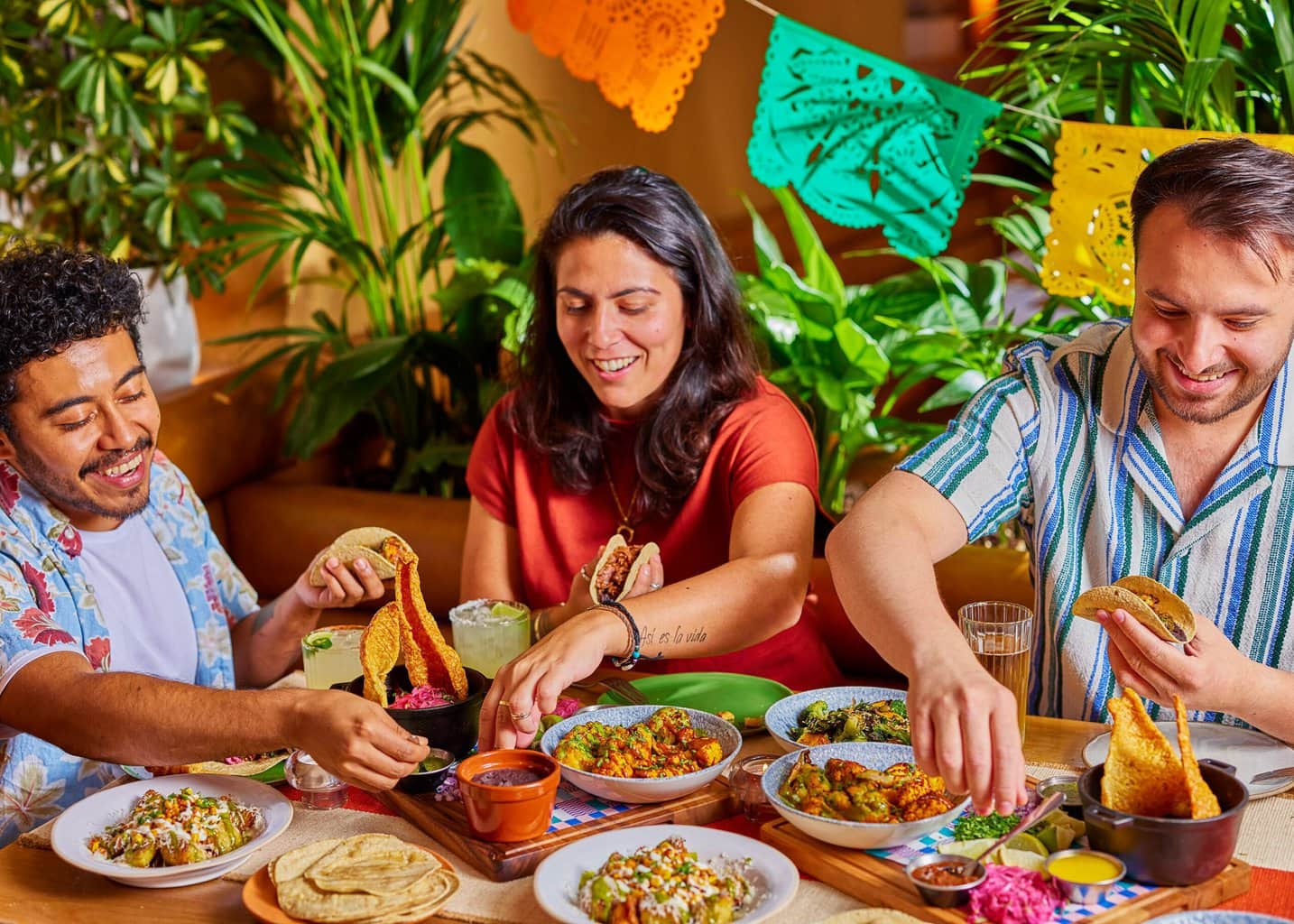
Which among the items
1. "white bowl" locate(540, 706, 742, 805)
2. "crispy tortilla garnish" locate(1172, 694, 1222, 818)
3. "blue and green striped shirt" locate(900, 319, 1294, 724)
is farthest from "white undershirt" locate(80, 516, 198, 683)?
"crispy tortilla garnish" locate(1172, 694, 1222, 818)

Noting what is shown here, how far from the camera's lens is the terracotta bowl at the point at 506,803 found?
1.41 m

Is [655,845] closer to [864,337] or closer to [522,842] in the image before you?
[522,842]

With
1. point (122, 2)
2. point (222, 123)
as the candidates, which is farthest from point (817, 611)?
point (122, 2)

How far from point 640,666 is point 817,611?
73 centimetres

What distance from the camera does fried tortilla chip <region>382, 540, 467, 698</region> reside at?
1665 millimetres

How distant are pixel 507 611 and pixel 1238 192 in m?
1.07

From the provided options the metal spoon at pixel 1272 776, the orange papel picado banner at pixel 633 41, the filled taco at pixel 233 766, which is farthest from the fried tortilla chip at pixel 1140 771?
the orange papel picado banner at pixel 633 41

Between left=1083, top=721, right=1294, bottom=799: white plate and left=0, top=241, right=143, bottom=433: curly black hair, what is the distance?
4.60 feet

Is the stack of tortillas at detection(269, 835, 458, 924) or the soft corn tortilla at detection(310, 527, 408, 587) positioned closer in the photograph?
the stack of tortillas at detection(269, 835, 458, 924)

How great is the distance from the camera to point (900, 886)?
131 centimetres

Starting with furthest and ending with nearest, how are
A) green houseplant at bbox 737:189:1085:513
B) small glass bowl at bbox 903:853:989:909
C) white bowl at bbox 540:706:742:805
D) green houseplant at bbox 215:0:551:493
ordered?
green houseplant at bbox 215:0:551:493
green houseplant at bbox 737:189:1085:513
white bowl at bbox 540:706:742:805
small glass bowl at bbox 903:853:989:909

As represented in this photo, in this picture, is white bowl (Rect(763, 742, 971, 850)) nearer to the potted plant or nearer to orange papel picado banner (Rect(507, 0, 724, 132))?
orange papel picado banner (Rect(507, 0, 724, 132))

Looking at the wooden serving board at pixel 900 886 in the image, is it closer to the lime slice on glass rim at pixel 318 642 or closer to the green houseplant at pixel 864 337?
the lime slice on glass rim at pixel 318 642

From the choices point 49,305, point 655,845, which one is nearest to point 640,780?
point 655,845
